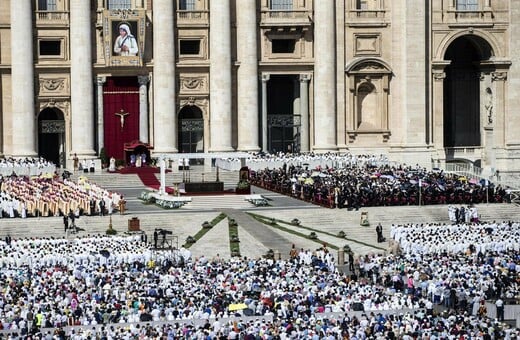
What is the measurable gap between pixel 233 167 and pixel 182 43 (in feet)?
45.1

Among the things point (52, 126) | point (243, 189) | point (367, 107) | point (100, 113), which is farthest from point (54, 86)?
point (367, 107)

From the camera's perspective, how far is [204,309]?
47969 millimetres

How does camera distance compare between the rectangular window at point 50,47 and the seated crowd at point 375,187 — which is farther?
the rectangular window at point 50,47

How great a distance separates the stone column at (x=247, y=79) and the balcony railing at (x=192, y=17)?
2816 mm

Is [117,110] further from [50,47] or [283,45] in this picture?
[283,45]

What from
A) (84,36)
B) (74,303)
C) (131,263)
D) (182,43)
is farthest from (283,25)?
(74,303)

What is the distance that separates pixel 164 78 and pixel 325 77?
13.5 meters

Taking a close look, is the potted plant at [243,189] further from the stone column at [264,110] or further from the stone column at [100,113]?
the stone column at [264,110]

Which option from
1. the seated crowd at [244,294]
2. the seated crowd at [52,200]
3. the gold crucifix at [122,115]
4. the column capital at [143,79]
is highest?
the column capital at [143,79]

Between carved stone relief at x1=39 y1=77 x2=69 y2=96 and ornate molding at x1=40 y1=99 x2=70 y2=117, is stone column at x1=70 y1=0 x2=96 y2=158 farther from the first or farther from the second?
ornate molding at x1=40 y1=99 x2=70 y2=117

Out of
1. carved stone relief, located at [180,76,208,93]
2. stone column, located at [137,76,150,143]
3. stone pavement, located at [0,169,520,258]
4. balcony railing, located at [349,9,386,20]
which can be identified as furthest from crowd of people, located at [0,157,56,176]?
balcony railing, located at [349,9,386,20]

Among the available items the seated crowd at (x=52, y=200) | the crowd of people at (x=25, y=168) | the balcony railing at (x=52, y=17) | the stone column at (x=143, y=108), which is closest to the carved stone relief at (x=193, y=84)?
the stone column at (x=143, y=108)

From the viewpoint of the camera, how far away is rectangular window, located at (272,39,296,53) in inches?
4267

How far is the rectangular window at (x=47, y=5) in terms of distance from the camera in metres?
104
